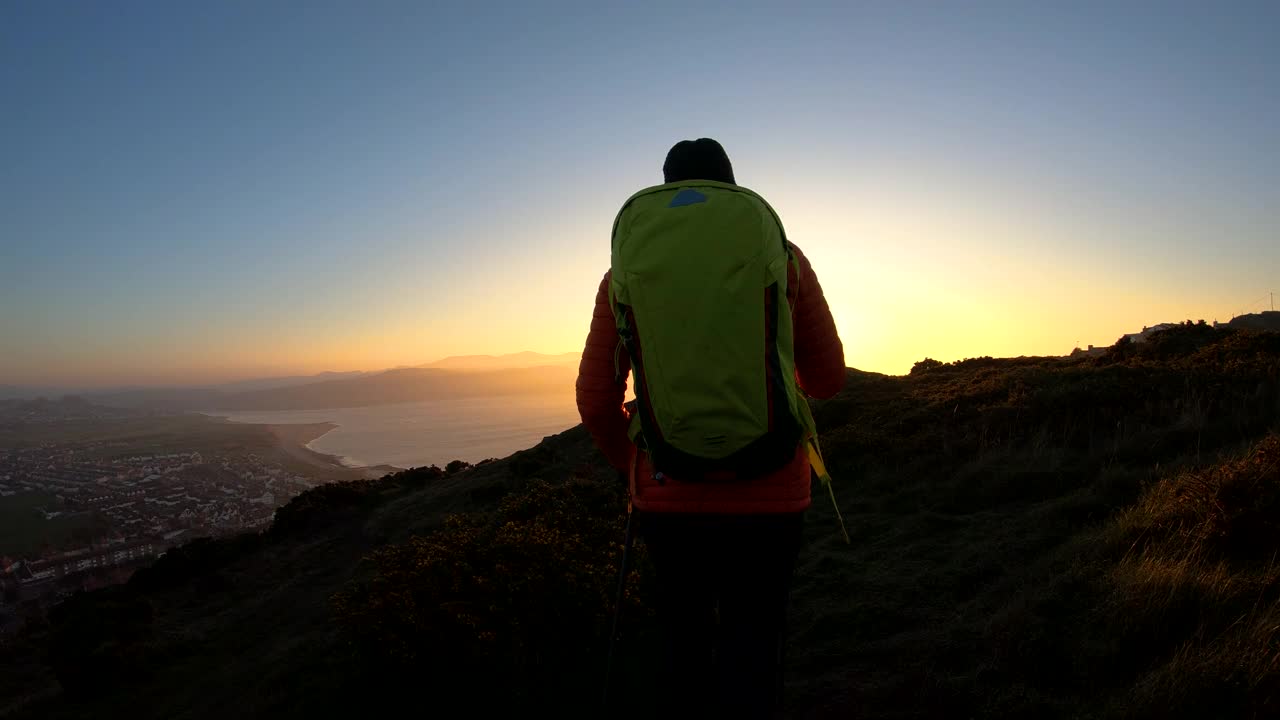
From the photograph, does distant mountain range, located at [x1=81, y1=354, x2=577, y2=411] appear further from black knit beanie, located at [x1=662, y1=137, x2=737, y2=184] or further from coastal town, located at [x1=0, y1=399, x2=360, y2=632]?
black knit beanie, located at [x1=662, y1=137, x2=737, y2=184]

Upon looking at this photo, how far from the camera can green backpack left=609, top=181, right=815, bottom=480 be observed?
1.65 metres

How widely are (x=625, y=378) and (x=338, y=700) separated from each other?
369 cm

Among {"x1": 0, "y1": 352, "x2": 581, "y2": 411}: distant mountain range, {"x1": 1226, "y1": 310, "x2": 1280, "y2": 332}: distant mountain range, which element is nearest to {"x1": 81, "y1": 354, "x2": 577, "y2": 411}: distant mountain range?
{"x1": 0, "y1": 352, "x2": 581, "y2": 411}: distant mountain range

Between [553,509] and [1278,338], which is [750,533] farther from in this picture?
[1278,338]

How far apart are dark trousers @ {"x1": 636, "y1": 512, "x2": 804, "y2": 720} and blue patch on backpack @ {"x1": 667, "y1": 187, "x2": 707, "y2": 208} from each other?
95cm

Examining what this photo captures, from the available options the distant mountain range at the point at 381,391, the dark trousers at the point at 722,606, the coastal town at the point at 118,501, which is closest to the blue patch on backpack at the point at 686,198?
the dark trousers at the point at 722,606

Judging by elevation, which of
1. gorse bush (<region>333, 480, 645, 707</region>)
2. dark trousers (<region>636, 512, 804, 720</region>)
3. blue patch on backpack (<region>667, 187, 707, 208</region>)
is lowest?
gorse bush (<region>333, 480, 645, 707</region>)

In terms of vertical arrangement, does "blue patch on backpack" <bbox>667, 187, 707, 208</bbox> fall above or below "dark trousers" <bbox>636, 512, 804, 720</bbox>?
above

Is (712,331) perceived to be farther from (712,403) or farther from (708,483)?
(708,483)

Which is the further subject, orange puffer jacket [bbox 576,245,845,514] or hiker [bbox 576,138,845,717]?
orange puffer jacket [bbox 576,245,845,514]

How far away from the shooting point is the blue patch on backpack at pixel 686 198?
1.77 m

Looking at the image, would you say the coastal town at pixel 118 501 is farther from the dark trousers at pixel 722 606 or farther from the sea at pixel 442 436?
the dark trousers at pixel 722 606

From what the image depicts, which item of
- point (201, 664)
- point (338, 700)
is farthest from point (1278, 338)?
point (201, 664)

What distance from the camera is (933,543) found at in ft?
16.8
